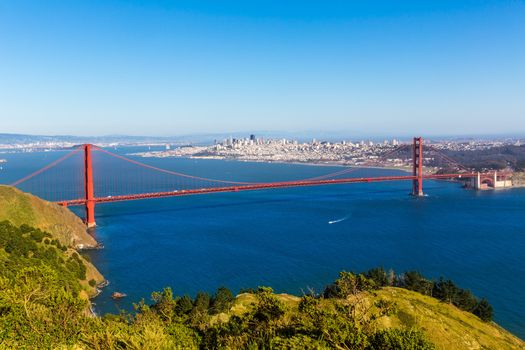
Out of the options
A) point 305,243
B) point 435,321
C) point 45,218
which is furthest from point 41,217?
point 435,321

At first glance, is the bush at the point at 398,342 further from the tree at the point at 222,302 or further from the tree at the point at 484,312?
the tree at the point at 484,312

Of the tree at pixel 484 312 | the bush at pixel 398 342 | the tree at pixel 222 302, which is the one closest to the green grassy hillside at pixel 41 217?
the tree at pixel 222 302

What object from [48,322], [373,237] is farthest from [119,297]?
[373,237]

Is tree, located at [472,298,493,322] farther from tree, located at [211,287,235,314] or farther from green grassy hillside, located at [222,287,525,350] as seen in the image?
tree, located at [211,287,235,314]

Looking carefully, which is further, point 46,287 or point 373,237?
point 373,237

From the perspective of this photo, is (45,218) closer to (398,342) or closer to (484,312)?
(484,312)

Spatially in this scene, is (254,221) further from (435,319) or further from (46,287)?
(46,287)
